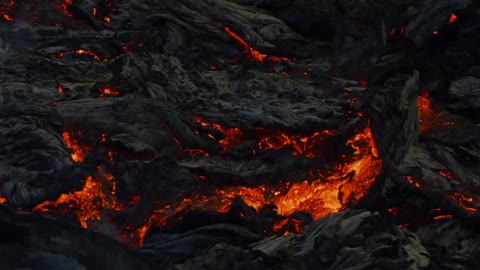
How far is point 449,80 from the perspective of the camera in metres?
15.3

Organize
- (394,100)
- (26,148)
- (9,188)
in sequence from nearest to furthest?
(9,188) → (26,148) → (394,100)

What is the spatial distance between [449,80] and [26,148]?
11377 mm

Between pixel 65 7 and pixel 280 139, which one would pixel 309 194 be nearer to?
pixel 280 139

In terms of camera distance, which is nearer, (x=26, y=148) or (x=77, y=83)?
(x=26, y=148)

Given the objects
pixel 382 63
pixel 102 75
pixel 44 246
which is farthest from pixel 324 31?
pixel 44 246

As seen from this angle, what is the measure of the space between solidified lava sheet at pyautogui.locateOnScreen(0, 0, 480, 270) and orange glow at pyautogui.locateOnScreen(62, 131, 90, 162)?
0.10ft

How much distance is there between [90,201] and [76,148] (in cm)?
139

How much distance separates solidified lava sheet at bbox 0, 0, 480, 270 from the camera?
9.24m

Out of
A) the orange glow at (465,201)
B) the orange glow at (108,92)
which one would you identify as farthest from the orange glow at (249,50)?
the orange glow at (465,201)

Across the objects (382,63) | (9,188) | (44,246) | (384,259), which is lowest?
(9,188)

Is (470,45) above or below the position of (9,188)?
above

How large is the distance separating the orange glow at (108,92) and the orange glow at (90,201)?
264cm

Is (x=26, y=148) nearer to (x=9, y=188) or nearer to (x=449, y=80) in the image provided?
(x=9, y=188)

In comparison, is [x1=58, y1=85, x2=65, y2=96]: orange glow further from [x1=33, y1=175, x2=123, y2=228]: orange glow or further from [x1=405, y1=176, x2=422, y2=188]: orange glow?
[x1=405, y1=176, x2=422, y2=188]: orange glow
